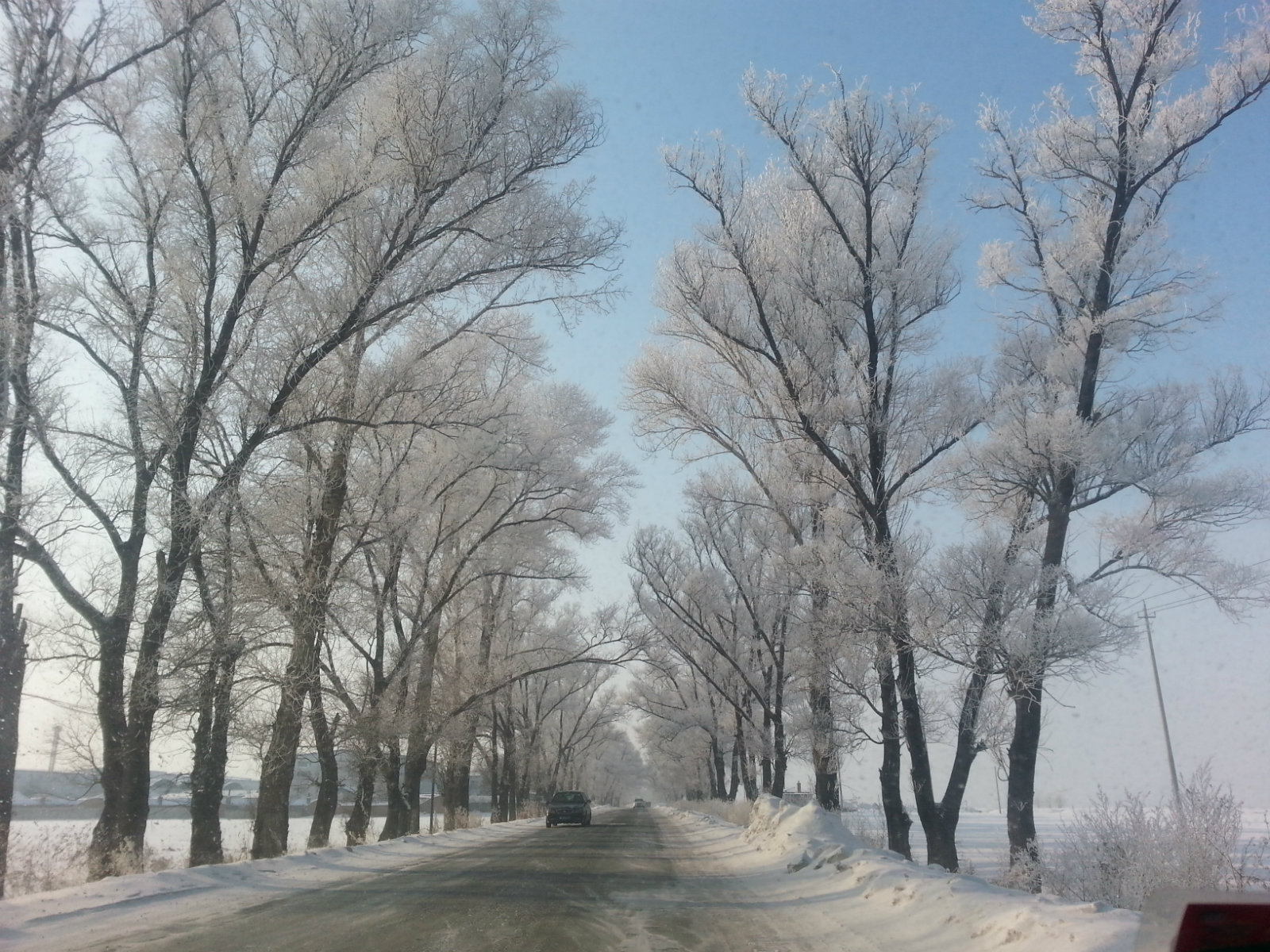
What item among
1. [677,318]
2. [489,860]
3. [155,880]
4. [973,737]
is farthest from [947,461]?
[155,880]

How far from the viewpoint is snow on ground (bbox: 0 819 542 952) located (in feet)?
23.2

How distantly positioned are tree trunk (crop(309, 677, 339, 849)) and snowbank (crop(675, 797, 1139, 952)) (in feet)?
32.0

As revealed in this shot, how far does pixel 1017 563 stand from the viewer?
1418 cm

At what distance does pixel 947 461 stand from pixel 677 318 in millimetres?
6324

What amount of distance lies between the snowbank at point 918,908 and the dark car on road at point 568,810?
63.7 ft

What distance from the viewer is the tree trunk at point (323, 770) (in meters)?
18.6

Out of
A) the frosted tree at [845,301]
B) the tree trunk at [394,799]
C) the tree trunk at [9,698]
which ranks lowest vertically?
the tree trunk at [394,799]

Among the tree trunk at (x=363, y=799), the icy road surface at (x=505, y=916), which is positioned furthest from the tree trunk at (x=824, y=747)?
the tree trunk at (x=363, y=799)

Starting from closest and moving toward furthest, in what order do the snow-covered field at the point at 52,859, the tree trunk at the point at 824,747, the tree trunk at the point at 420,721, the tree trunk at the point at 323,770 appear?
1. the snow-covered field at the point at 52,859
2. the tree trunk at the point at 323,770
3. the tree trunk at the point at 824,747
4. the tree trunk at the point at 420,721

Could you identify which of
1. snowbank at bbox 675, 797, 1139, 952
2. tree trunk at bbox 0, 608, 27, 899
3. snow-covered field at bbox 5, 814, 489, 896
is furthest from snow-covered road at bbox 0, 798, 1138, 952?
tree trunk at bbox 0, 608, 27, 899

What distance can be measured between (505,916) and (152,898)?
3729 mm

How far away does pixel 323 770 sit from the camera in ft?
66.1

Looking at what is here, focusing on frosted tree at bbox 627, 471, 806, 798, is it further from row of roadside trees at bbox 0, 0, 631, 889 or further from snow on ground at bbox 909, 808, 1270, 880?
row of roadside trees at bbox 0, 0, 631, 889

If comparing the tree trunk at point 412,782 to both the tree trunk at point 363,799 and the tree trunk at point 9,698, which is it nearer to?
the tree trunk at point 363,799
